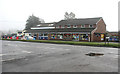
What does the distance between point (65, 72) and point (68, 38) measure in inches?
1248

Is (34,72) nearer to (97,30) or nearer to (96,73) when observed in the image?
(96,73)

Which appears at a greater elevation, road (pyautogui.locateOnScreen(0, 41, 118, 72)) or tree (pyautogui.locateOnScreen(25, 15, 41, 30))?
tree (pyautogui.locateOnScreen(25, 15, 41, 30))

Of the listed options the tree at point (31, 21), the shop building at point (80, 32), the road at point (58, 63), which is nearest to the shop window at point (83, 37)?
the shop building at point (80, 32)

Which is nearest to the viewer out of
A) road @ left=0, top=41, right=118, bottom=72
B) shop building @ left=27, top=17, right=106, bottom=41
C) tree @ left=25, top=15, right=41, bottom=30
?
road @ left=0, top=41, right=118, bottom=72

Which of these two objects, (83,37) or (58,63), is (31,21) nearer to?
(83,37)

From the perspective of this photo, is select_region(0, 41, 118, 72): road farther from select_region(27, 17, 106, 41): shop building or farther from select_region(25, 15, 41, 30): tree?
select_region(25, 15, 41, 30): tree

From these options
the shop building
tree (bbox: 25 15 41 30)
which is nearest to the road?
the shop building

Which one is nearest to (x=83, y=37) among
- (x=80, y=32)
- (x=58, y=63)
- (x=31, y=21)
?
(x=80, y=32)

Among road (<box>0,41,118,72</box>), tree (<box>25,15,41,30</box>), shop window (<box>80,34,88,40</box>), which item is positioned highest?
tree (<box>25,15,41,30</box>)

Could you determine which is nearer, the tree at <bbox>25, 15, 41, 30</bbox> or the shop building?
the shop building

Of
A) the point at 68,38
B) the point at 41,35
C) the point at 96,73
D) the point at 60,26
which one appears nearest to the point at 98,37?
the point at 68,38

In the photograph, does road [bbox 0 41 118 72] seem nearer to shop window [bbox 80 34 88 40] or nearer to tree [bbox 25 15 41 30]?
shop window [bbox 80 34 88 40]

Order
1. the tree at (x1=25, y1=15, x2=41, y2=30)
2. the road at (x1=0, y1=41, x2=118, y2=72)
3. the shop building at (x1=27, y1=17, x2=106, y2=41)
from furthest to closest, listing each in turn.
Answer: the tree at (x1=25, y1=15, x2=41, y2=30)
the shop building at (x1=27, y1=17, x2=106, y2=41)
the road at (x1=0, y1=41, x2=118, y2=72)

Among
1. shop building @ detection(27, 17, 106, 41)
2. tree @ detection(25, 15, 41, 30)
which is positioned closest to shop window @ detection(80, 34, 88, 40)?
shop building @ detection(27, 17, 106, 41)
